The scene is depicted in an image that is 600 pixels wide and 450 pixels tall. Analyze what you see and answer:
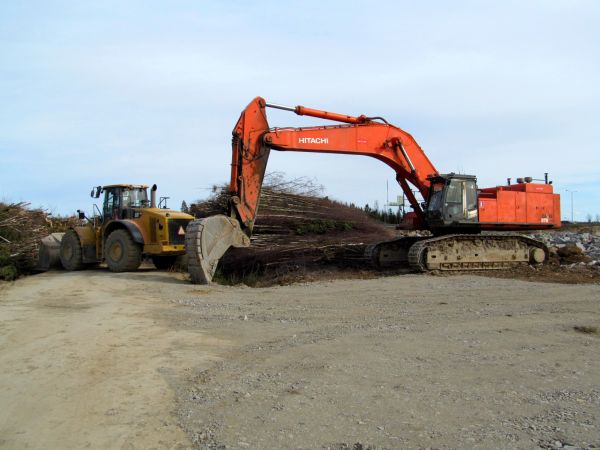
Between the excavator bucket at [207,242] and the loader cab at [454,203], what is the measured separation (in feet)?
17.8

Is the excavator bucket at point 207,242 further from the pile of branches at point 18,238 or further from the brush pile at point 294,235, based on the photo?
the pile of branches at point 18,238

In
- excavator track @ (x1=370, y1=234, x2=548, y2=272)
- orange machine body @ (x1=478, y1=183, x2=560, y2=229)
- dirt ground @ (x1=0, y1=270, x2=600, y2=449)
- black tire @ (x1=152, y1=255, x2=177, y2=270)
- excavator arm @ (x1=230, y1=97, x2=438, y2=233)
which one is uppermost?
excavator arm @ (x1=230, y1=97, x2=438, y2=233)

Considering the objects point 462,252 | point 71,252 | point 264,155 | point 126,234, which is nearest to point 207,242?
point 264,155

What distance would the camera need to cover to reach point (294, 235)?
1512 centimetres

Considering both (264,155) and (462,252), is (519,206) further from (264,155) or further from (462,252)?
(264,155)

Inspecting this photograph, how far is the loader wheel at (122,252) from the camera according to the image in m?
15.6

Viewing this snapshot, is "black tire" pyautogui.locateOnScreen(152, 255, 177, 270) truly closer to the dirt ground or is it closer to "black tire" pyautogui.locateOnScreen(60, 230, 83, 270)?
"black tire" pyautogui.locateOnScreen(60, 230, 83, 270)

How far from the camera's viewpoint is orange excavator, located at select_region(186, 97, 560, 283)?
12633 millimetres

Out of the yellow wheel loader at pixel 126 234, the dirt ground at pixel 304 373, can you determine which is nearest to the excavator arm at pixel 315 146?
the yellow wheel loader at pixel 126 234

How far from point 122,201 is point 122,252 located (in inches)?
81.0

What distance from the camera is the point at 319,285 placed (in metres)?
11.6

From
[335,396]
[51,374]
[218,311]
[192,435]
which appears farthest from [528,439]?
[218,311]

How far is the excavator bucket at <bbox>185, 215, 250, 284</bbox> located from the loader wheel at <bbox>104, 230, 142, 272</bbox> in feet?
13.8

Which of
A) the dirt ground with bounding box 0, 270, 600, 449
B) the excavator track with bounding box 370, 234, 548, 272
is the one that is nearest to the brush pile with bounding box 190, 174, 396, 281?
the excavator track with bounding box 370, 234, 548, 272
